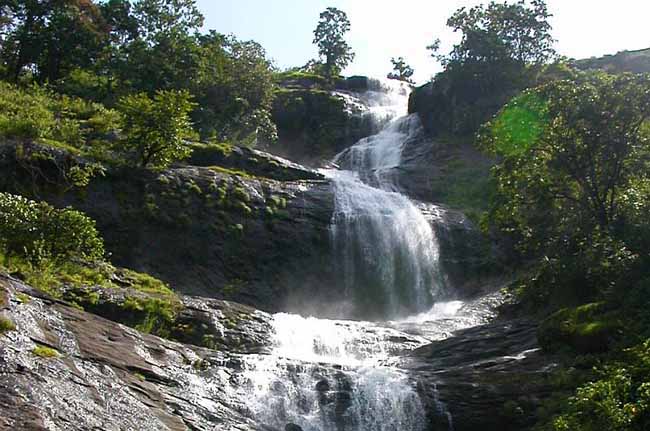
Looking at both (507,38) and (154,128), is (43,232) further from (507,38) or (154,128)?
(507,38)

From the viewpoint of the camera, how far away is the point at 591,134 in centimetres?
1666

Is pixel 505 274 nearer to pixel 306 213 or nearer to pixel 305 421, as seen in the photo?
pixel 306 213

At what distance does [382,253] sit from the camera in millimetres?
25516

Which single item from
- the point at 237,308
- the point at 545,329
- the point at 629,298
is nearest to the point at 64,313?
the point at 237,308

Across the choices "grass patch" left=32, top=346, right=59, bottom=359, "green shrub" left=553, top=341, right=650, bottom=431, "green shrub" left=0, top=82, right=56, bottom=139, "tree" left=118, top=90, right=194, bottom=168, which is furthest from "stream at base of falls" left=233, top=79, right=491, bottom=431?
"green shrub" left=0, top=82, right=56, bottom=139

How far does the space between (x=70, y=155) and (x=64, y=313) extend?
10.8m

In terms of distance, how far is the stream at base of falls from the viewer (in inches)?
530

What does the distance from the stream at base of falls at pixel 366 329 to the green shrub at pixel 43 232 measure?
17.6ft

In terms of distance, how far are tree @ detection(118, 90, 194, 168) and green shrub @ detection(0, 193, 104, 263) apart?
5.91m

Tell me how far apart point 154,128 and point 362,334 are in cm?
1019

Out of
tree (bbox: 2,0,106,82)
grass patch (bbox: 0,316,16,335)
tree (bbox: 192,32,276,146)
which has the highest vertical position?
tree (bbox: 2,0,106,82)

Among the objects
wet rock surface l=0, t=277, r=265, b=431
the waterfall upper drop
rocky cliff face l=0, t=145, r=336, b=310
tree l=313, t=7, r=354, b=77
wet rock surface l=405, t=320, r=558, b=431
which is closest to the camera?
wet rock surface l=0, t=277, r=265, b=431

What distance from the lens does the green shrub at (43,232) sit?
15.9 m

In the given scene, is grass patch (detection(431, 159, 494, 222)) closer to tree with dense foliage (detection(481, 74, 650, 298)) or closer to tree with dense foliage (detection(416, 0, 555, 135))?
tree with dense foliage (detection(416, 0, 555, 135))
